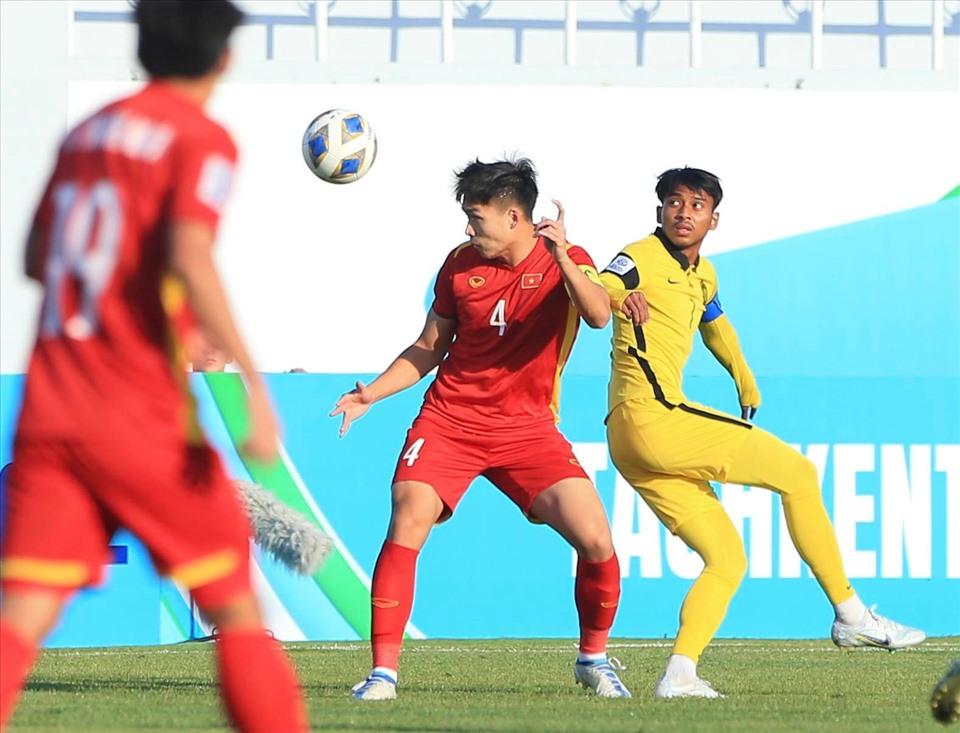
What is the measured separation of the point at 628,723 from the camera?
6.35 m

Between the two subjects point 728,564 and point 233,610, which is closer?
point 233,610

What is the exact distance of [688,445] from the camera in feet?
25.2

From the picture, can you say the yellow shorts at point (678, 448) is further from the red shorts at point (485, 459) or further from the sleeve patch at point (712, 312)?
the sleeve patch at point (712, 312)

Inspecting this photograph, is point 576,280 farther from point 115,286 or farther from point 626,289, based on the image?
point 115,286

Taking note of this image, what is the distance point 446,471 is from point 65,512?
12.6ft

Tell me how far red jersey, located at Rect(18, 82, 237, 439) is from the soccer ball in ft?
33.5

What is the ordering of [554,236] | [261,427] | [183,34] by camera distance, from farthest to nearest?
[554,236]
[183,34]
[261,427]

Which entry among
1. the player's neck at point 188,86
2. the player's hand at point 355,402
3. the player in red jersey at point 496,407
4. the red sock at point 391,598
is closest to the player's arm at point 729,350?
the player in red jersey at point 496,407

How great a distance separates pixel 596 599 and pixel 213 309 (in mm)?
4377

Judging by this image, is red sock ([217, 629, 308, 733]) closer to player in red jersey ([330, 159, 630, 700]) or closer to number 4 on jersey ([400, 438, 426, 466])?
player in red jersey ([330, 159, 630, 700])

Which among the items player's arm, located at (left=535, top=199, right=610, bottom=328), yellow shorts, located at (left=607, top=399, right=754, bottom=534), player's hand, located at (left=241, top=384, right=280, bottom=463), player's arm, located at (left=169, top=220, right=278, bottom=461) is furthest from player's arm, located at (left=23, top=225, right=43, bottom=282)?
yellow shorts, located at (left=607, top=399, right=754, bottom=534)

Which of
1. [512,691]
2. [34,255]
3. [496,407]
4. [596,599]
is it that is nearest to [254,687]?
[34,255]

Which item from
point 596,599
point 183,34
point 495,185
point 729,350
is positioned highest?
point 183,34

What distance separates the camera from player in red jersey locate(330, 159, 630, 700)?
24.8 feet
